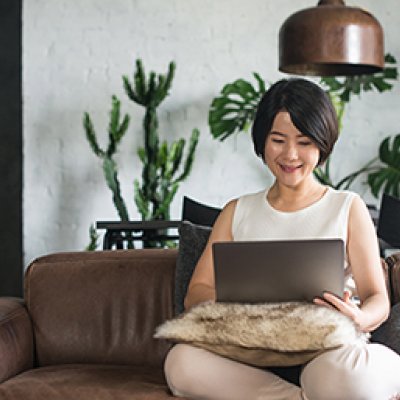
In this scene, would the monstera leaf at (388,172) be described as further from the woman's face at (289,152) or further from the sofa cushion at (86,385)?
the sofa cushion at (86,385)

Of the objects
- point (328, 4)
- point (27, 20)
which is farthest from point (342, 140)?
→ point (328, 4)

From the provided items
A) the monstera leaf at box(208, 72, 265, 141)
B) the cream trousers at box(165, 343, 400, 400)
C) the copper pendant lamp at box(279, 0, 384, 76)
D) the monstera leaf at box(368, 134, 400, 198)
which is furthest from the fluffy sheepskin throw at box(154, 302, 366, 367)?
the monstera leaf at box(368, 134, 400, 198)

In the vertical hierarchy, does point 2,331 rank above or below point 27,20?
below

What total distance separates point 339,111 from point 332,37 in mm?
2307

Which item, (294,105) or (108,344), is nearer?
(294,105)

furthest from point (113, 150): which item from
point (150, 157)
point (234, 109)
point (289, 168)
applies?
point (289, 168)

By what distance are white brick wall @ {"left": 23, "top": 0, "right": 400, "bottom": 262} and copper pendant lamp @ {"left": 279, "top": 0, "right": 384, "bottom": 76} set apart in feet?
8.01

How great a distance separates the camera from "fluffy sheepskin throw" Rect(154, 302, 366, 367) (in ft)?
6.52

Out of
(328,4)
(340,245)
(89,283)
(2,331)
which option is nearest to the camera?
(340,245)

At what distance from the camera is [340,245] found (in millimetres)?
2031

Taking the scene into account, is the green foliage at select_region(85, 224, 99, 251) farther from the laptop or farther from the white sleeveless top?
the laptop

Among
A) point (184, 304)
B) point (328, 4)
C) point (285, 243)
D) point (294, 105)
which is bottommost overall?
point (184, 304)

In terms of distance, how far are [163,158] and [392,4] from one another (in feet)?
5.36

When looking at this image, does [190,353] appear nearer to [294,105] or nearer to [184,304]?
[184,304]
